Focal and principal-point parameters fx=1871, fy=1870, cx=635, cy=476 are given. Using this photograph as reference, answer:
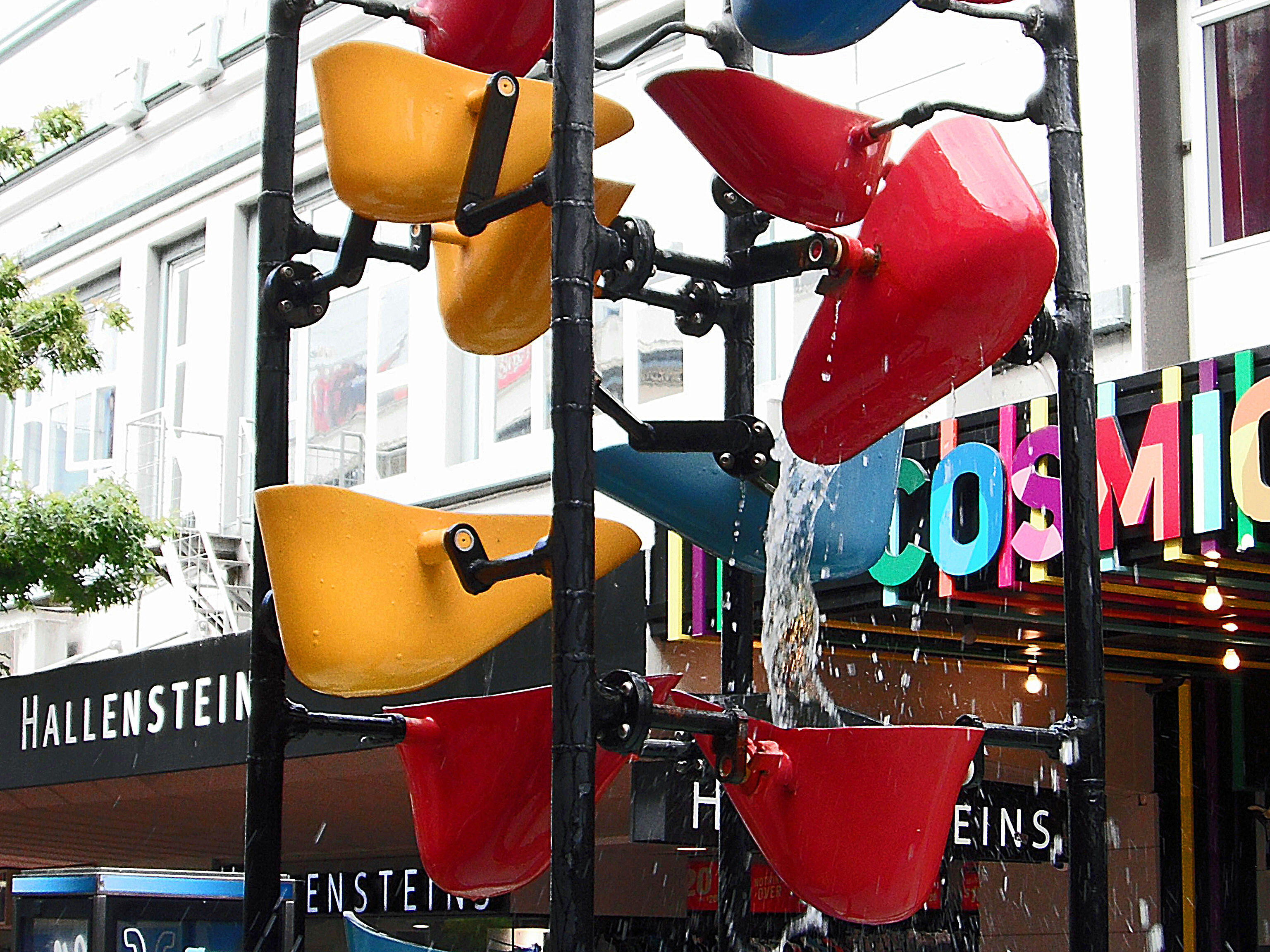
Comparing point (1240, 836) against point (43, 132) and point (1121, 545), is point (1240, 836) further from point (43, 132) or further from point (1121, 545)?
point (43, 132)

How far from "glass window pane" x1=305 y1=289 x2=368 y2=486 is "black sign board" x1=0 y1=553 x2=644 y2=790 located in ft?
8.61

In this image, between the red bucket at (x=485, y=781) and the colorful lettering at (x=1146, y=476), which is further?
the colorful lettering at (x=1146, y=476)

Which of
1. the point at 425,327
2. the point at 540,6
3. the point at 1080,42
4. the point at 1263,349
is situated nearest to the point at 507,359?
the point at 425,327

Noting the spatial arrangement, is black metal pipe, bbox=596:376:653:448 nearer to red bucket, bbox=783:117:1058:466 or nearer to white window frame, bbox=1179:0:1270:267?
red bucket, bbox=783:117:1058:466

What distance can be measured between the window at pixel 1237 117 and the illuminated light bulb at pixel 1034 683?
3.15 meters

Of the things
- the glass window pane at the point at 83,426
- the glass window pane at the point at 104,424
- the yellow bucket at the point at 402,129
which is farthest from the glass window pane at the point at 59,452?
the yellow bucket at the point at 402,129

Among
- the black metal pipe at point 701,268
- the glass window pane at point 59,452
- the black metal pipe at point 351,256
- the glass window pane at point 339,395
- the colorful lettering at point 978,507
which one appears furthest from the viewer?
the glass window pane at point 59,452

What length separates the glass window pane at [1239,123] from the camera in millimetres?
8945

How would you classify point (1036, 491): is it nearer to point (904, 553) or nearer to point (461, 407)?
point (904, 553)

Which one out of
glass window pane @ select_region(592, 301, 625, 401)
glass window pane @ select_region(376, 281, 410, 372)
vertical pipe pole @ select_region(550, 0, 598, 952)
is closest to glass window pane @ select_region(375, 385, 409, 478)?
glass window pane @ select_region(376, 281, 410, 372)

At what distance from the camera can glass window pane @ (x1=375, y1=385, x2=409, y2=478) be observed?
45.5ft

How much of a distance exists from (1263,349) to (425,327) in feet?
24.1

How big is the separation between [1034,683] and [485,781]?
26.1 ft

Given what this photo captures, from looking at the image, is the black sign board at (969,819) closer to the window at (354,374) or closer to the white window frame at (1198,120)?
the white window frame at (1198,120)
